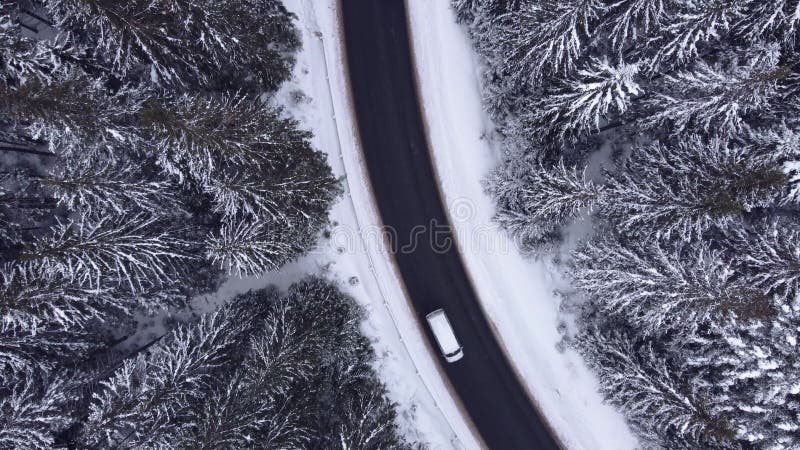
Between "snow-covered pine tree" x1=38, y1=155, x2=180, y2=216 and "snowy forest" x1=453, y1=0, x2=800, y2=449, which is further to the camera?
"snowy forest" x1=453, y1=0, x2=800, y2=449

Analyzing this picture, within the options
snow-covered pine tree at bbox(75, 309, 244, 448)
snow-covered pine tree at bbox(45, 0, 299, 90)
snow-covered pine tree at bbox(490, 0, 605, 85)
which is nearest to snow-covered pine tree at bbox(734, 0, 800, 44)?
snow-covered pine tree at bbox(490, 0, 605, 85)

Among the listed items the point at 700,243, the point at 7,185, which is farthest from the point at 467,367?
the point at 7,185

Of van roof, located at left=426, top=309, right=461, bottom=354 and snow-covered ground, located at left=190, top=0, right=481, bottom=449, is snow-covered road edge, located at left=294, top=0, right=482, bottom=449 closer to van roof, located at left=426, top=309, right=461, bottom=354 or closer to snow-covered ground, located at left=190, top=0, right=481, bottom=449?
snow-covered ground, located at left=190, top=0, right=481, bottom=449

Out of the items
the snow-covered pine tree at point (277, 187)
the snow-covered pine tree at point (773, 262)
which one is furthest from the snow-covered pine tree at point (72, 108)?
the snow-covered pine tree at point (773, 262)

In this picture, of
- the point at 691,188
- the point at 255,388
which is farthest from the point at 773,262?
the point at 255,388

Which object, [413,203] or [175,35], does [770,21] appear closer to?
[413,203]

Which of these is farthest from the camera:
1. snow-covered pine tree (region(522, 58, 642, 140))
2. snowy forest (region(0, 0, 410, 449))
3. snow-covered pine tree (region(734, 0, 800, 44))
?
snow-covered pine tree (region(734, 0, 800, 44))

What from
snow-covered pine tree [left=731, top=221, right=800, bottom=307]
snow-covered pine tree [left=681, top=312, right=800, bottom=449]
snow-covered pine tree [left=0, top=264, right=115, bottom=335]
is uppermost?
snow-covered pine tree [left=0, top=264, right=115, bottom=335]
